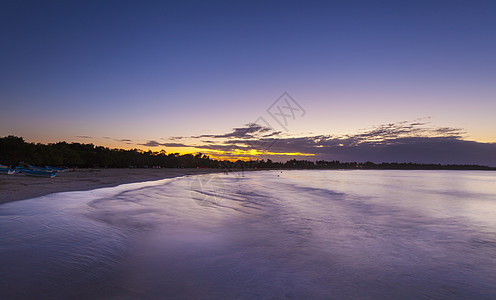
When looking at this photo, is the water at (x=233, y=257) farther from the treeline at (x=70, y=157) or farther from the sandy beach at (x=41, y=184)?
the treeline at (x=70, y=157)

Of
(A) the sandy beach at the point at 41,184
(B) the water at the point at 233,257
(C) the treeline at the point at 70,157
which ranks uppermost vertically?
(C) the treeline at the point at 70,157

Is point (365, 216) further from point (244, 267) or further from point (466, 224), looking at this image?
point (244, 267)

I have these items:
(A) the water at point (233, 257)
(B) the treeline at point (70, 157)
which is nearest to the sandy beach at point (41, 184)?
(A) the water at point (233, 257)

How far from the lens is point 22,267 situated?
5.51 m

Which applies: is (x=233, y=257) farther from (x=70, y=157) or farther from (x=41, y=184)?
(x=70, y=157)

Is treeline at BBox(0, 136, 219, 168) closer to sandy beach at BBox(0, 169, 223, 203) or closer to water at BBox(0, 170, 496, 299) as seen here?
sandy beach at BBox(0, 169, 223, 203)

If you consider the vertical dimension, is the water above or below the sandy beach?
below

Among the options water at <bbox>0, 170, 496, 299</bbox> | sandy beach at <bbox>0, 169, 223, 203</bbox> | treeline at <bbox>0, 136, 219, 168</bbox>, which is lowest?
water at <bbox>0, 170, 496, 299</bbox>

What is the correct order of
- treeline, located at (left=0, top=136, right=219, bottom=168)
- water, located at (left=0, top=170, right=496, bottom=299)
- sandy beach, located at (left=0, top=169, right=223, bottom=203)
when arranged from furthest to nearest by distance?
1. treeline, located at (left=0, top=136, right=219, bottom=168)
2. sandy beach, located at (left=0, top=169, right=223, bottom=203)
3. water, located at (left=0, top=170, right=496, bottom=299)

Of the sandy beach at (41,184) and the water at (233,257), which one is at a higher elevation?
the sandy beach at (41,184)

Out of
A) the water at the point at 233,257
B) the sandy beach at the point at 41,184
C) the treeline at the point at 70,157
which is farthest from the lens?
the treeline at the point at 70,157

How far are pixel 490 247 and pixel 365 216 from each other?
610 centimetres

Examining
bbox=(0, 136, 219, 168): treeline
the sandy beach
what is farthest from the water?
bbox=(0, 136, 219, 168): treeline

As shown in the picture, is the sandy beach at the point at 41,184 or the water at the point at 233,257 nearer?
the water at the point at 233,257
